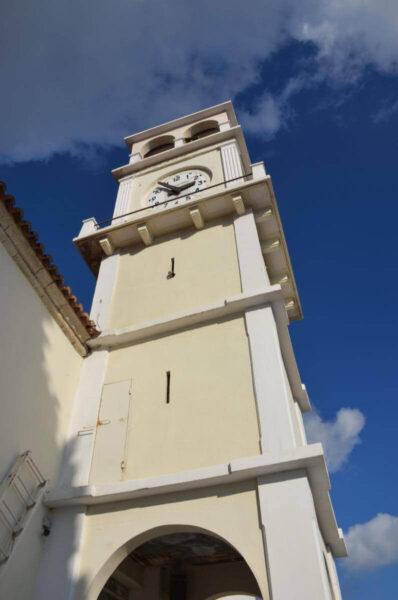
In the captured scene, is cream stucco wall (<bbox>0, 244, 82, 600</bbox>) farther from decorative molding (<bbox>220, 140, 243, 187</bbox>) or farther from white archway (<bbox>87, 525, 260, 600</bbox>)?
decorative molding (<bbox>220, 140, 243, 187</bbox>)

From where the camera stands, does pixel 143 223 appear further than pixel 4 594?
Yes

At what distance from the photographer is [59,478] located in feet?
22.1

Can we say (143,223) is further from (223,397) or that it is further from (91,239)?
(223,397)

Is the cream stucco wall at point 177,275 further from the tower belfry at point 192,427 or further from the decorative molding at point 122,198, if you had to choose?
the decorative molding at point 122,198

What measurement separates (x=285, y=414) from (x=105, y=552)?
266cm

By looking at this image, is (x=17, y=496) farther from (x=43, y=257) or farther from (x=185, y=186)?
(x=185, y=186)

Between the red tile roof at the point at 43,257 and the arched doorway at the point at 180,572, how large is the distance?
139 inches

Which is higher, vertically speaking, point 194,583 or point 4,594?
point 194,583

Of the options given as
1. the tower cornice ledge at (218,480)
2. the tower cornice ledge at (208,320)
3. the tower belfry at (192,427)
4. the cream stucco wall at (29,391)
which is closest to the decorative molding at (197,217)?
the tower belfry at (192,427)

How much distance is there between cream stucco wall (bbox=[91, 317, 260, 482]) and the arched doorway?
1596mm

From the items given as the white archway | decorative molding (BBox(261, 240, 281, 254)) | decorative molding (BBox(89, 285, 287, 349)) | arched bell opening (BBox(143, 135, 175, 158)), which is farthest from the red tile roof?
arched bell opening (BBox(143, 135, 175, 158))

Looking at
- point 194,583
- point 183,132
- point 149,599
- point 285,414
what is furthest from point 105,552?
point 183,132

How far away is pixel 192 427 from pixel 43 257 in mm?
3329

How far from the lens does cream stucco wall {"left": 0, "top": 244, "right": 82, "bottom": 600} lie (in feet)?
18.9
